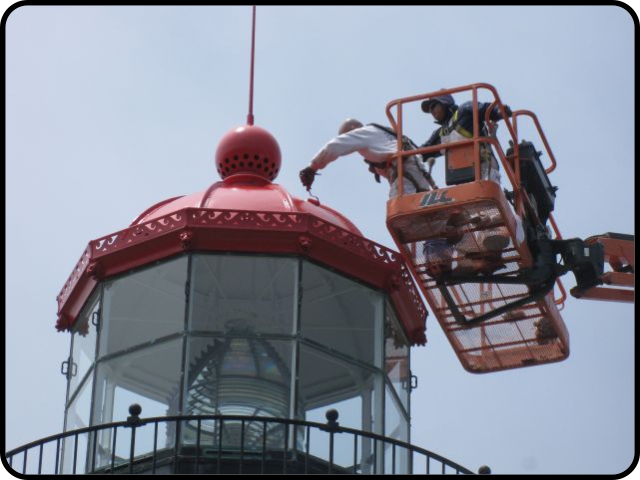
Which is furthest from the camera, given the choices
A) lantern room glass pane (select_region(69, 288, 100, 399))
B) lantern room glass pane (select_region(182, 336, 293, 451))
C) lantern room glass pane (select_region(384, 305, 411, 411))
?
lantern room glass pane (select_region(384, 305, 411, 411))

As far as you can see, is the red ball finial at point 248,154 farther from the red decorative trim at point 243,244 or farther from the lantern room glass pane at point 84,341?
the lantern room glass pane at point 84,341

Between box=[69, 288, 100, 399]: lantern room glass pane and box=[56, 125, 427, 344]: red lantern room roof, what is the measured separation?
0.10 metres

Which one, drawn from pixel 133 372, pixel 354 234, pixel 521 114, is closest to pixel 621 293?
pixel 521 114

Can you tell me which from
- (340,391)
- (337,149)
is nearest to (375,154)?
(337,149)

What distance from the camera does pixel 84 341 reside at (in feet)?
75.7

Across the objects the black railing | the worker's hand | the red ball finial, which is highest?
the red ball finial

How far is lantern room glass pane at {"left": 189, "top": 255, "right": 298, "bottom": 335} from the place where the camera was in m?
22.1

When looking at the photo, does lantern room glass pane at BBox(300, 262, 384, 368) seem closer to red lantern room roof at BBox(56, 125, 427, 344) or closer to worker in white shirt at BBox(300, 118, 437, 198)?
red lantern room roof at BBox(56, 125, 427, 344)

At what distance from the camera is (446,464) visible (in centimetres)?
2097

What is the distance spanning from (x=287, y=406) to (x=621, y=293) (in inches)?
214

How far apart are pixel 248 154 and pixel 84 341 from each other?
2.82 metres

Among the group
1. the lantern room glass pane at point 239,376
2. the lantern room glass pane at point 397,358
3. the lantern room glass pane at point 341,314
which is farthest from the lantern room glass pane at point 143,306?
the lantern room glass pane at point 397,358

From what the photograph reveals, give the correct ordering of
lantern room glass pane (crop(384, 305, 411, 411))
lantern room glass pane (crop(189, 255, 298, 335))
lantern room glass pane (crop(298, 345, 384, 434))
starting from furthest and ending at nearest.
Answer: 1. lantern room glass pane (crop(384, 305, 411, 411))
2. lantern room glass pane (crop(298, 345, 384, 434))
3. lantern room glass pane (crop(189, 255, 298, 335))

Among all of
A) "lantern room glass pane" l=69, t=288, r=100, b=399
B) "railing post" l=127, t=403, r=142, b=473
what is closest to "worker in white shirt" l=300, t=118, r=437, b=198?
"lantern room glass pane" l=69, t=288, r=100, b=399
